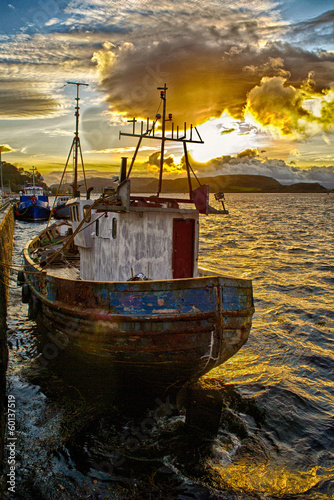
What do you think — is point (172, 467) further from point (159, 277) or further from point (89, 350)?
point (159, 277)

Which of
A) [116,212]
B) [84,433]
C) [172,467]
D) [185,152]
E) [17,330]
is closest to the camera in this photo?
[172,467]

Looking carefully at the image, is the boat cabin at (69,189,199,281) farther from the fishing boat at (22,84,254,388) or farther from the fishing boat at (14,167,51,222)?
the fishing boat at (14,167,51,222)

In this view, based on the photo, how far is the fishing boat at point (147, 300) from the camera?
705 centimetres

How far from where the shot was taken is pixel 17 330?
12219mm

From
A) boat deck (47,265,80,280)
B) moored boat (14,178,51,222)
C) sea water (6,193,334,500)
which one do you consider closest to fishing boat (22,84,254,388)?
sea water (6,193,334,500)

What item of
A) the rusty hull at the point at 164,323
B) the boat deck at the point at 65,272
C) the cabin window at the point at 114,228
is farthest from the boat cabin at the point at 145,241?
the boat deck at the point at 65,272

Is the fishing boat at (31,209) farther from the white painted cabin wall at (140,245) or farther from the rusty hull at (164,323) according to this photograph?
the rusty hull at (164,323)

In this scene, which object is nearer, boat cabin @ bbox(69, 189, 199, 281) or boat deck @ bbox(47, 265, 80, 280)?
boat cabin @ bbox(69, 189, 199, 281)

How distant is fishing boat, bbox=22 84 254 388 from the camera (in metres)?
7.05

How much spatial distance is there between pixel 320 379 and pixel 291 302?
610cm

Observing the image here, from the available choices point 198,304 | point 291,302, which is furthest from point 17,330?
point 291,302

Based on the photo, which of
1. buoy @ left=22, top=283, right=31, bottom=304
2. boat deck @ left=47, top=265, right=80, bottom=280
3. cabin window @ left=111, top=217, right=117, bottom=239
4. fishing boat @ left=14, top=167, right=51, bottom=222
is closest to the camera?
cabin window @ left=111, top=217, right=117, bottom=239

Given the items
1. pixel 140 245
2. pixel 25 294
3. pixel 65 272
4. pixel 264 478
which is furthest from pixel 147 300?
pixel 25 294

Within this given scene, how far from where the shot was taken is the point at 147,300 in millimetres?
7074
